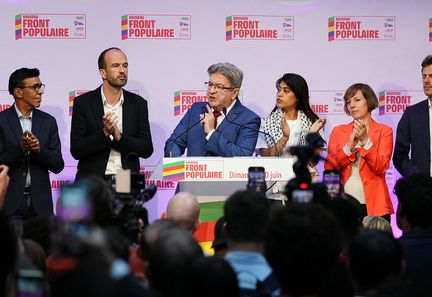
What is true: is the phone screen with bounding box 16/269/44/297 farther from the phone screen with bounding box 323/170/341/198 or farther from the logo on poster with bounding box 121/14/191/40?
the logo on poster with bounding box 121/14/191/40

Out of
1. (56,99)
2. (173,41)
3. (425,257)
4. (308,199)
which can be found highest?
(173,41)

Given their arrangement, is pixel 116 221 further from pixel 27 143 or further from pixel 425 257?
pixel 27 143

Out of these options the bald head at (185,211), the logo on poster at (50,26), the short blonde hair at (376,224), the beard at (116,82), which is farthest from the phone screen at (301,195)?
the logo on poster at (50,26)

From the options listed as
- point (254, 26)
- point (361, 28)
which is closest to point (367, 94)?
point (361, 28)

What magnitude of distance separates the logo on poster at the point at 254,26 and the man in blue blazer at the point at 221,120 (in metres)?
1.43

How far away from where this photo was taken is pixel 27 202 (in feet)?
22.5

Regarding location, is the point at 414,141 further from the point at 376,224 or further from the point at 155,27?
the point at 155,27

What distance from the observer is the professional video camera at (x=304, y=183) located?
3.65 meters

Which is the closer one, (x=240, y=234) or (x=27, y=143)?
(x=240, y=234)

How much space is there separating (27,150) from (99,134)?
0.56m

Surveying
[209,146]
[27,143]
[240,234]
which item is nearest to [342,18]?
[209,146]

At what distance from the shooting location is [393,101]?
27.4 feet

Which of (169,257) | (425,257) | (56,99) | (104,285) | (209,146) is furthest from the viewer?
(56,99)

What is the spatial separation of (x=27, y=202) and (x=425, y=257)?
12.3 feet
